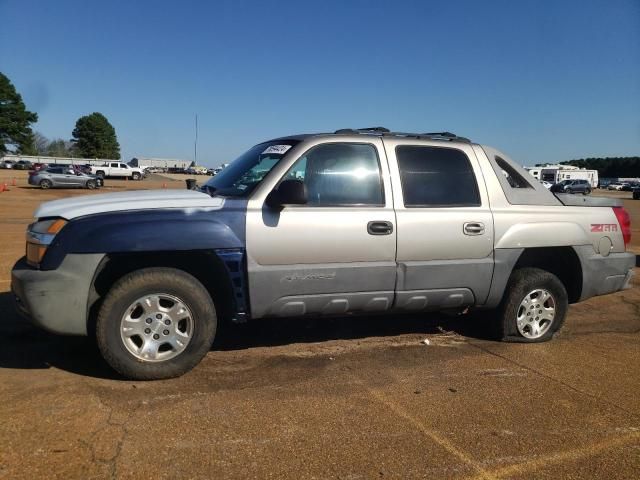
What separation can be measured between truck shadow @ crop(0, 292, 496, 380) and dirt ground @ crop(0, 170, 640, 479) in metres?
0.02

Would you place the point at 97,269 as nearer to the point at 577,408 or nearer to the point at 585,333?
the point at 577,408

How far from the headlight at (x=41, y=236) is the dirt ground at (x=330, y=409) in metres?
0.90

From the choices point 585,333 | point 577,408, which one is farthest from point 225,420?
point 585,333

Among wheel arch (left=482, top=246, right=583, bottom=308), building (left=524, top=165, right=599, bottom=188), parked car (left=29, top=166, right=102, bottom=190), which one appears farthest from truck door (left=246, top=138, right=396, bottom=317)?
building (left=524, top=165, right=599, bottom=188)

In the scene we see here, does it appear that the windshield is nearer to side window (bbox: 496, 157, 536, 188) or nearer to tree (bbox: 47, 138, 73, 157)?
side window (bbox: 496, 157, 536, 188)

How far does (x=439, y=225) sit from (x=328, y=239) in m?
1.01

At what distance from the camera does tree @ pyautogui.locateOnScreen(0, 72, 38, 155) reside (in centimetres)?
8875

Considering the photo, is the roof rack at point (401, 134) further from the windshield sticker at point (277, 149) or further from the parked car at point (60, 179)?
the parked car at point (60, 179)

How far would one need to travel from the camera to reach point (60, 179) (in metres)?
35.9

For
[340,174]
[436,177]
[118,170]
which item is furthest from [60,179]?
[436,177]

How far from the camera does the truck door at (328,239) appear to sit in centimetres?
412

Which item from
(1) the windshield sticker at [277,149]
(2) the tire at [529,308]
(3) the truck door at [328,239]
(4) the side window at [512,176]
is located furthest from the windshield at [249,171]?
(2) the tire at [529,308]

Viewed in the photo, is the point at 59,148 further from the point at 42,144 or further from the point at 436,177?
the point at 436,177

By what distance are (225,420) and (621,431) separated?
2511 millimetres
